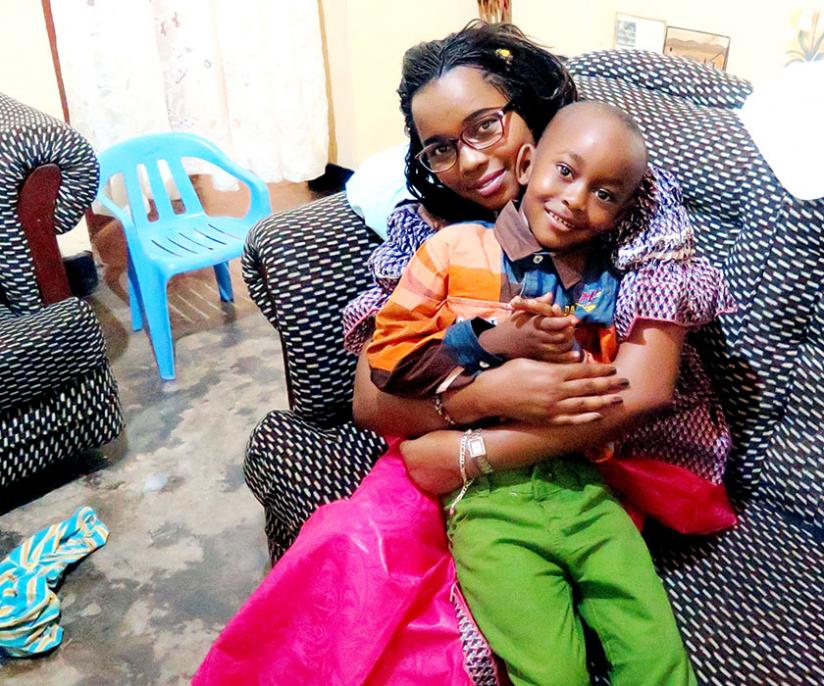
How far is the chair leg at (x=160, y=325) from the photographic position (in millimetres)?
2523

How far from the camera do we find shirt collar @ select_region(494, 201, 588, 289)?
1.13 meters

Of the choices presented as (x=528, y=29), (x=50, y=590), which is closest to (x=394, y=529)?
(x=50, y=590)

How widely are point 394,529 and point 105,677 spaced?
0.82 m

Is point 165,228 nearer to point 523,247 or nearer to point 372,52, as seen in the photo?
point 372,52

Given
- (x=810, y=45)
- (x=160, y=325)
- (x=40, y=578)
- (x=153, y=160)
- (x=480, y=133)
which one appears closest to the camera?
(x=480, y=133)

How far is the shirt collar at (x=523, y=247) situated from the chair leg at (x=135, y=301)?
188 centimetres

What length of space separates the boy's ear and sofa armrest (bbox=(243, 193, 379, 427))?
1.09ft

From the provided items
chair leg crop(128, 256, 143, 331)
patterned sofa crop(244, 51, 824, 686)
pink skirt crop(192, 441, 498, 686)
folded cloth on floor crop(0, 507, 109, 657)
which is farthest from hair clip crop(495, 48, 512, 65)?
chair leg crop(128, 256, 143, 331)

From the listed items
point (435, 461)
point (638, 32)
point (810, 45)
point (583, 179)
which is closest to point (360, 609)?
point (435, 461)

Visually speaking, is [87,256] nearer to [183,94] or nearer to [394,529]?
[183,94]

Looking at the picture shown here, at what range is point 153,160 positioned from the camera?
284cm

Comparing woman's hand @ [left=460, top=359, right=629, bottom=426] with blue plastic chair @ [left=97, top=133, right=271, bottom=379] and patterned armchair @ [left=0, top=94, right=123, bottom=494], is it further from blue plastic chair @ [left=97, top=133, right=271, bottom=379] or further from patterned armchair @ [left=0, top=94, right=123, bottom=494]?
blue plastic chair @ [left=97, top=133, right=271, bottom=379]

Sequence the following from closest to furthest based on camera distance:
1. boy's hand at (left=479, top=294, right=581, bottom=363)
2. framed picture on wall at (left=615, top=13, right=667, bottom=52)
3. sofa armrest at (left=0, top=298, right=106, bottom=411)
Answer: boy's hand at (left=479, top=294, right=581, bottom=363) → sofa armrest at (left=0, top=298, right=106, bottom=411) → framed picture on wall at (left=615, top=13, right=667, bottom=52)

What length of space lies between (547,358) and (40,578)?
1.22 metres
